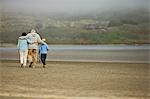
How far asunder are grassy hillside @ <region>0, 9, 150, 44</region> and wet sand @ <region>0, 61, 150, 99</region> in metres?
0.61

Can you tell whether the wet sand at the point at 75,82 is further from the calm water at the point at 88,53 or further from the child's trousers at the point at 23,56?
the calm water at the point at 88,53

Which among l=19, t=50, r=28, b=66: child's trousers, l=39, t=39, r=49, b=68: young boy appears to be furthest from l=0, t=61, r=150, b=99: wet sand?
l=39, t=39, r=49, b=68: young boy

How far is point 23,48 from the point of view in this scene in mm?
6312

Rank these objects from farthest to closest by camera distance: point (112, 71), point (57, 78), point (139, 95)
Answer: point (112, 71) → point (57, 78) → point (139, 95)

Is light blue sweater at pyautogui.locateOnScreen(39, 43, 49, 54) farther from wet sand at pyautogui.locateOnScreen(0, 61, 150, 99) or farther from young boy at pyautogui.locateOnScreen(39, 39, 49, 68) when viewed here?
wet sand at pyautogui.locateOnScreen(0, 61, 150, 99)

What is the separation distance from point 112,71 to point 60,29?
1.96 meters

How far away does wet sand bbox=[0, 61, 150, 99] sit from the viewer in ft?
14.9

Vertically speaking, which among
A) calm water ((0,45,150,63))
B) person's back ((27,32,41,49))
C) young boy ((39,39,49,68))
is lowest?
calm water ((0,45,150,63))

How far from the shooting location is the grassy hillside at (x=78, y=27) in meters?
6.61

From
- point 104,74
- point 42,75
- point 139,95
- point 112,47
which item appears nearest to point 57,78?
point 42,75

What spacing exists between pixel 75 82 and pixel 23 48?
156 cm

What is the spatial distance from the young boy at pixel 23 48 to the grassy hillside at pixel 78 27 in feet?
1.01

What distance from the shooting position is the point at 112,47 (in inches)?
297

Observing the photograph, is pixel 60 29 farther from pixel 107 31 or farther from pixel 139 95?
pixel 139 95
